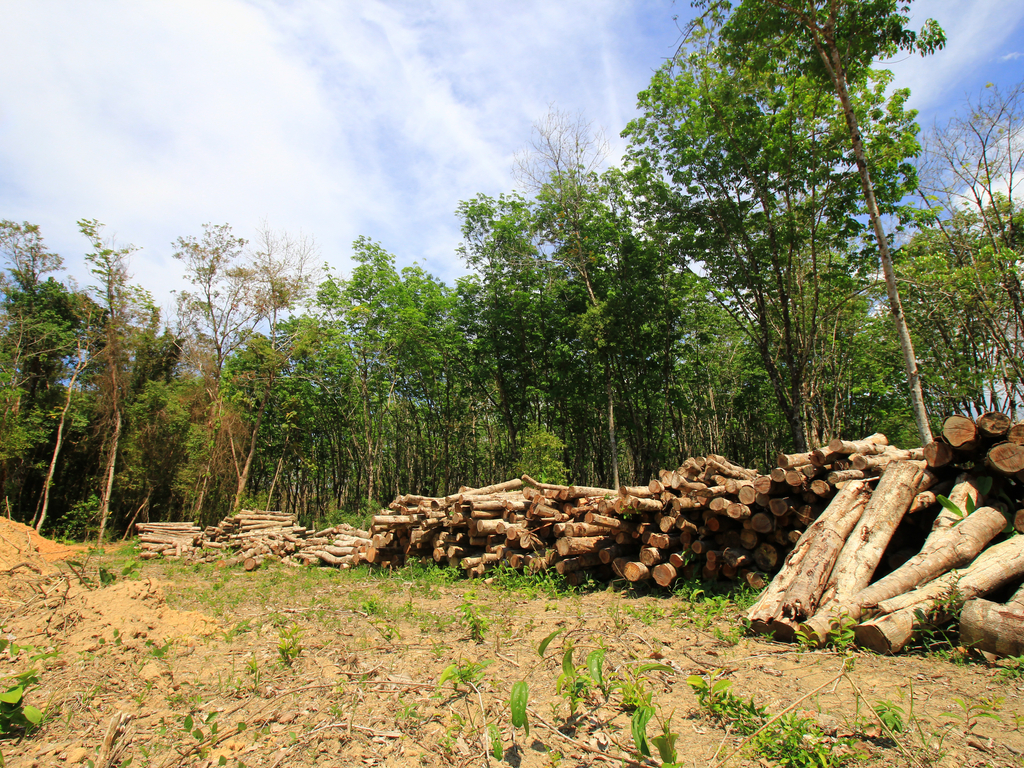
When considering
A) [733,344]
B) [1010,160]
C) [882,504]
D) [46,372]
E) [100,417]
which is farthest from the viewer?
[733,344]

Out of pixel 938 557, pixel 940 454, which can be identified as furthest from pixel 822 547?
pixel 940 454

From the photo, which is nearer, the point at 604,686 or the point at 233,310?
the point at 604,686

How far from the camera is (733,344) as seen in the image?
91.9ft

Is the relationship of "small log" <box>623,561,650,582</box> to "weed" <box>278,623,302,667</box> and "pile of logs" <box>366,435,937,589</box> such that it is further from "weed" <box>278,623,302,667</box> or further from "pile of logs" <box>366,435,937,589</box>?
"weed" <box>278,623,302,667</box>

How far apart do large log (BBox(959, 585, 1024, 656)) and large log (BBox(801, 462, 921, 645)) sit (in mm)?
828

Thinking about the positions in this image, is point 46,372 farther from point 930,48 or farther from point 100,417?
point 930,48

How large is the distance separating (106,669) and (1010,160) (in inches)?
892

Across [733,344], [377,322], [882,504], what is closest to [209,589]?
[882,504]

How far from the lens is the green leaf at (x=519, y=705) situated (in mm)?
2812

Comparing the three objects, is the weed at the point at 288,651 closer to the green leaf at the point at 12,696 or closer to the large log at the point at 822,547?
the green leaf at the point at 12,696

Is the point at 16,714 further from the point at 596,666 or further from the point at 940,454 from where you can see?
the point at 940,454

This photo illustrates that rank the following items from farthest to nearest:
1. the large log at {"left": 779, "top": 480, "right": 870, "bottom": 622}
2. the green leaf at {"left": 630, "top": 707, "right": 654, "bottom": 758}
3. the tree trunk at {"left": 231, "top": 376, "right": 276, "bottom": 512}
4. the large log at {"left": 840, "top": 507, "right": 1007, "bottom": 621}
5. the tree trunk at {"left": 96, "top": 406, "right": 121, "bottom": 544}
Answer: the tree trunk at {"left": 231, "top": 376, "right": 276, "bottom": 512}, the tree trunk at {"left": 96, "top": 406, "right": 121, "bottom": 544}, the large log at {"left": 779, "top": 480, "right": 870, "bottom": 622}, the large log at {"left": 840, "top": 507, "right": 1007, "bottom": 621}, the green leaf at {"left": 630, "top": 707, "right": 654, "bottom": 758}

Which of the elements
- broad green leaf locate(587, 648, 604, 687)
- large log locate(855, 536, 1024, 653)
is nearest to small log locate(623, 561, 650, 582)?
large log locate(855, 536, 1024, 653)

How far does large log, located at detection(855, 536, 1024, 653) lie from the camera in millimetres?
3988
